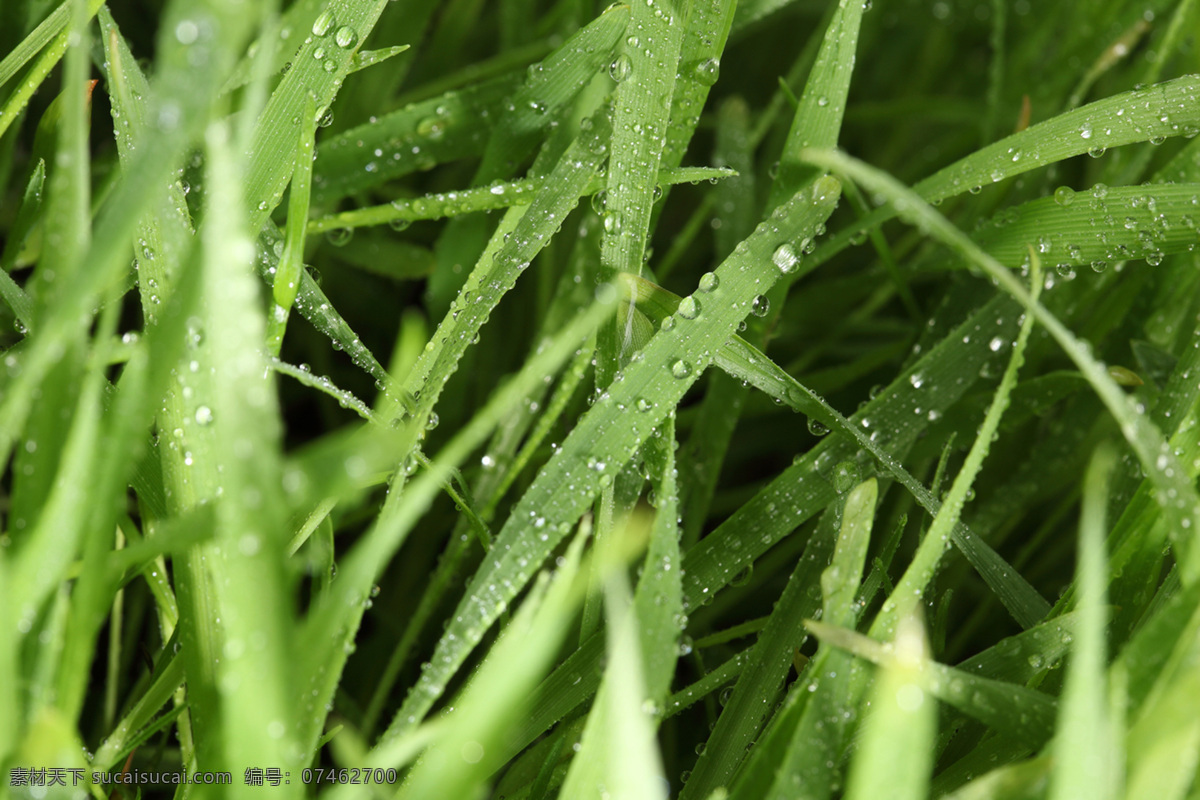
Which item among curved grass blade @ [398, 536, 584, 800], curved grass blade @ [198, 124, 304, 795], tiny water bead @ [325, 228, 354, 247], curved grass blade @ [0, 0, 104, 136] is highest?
tiny water bead @ [325, 228, 354, 247]

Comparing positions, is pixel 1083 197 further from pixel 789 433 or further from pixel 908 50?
pixel 908 50

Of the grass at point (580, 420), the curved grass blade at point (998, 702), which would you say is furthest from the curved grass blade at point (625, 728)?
the curved grass blade at point (998, 702)

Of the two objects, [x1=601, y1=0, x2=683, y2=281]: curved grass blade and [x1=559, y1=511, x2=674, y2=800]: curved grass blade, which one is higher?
[x1=601, y1=0, x2=683, y2=281]: curved grass blade

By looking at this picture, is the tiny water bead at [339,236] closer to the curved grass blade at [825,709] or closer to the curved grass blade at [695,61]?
the curved grass blade at [695,61]

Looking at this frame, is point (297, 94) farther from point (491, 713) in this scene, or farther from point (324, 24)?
point (491, 713)

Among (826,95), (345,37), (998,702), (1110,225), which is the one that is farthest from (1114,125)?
(345,37)

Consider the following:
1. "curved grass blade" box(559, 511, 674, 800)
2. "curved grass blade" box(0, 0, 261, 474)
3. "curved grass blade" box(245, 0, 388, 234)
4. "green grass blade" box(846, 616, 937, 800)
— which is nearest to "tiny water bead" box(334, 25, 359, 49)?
"curved grass blade" box(245, 0, 388, 234)

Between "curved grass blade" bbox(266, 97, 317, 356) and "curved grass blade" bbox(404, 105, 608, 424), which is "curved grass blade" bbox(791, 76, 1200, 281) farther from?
"curved grass blade" bbox(266, 97, 317, 356)

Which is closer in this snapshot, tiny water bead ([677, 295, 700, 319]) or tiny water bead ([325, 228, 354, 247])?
tiny water bead ([677, 295, 700, 319])
